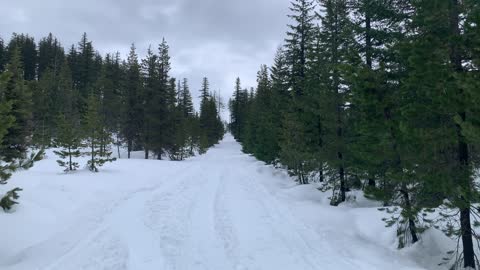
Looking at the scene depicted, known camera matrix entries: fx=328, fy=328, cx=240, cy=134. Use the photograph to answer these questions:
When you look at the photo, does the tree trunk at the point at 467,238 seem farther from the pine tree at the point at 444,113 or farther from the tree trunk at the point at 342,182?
the tree trunk at the point at 342,182

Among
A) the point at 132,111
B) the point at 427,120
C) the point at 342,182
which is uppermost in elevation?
the point at 132,111

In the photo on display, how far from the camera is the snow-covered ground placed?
6863 millimetres

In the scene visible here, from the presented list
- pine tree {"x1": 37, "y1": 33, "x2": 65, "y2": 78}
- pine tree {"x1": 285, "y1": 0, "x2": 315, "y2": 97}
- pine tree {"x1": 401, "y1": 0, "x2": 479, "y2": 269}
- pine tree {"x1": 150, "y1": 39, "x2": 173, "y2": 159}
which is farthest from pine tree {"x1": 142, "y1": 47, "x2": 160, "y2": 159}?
pine tree {"x1": 37, "y1": 33, "x2": 65, "y2": 78}

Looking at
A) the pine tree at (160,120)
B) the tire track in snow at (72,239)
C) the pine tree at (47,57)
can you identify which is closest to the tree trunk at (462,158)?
the tire track in snow at (72,239)

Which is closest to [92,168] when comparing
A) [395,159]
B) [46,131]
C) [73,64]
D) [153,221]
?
[153,221]

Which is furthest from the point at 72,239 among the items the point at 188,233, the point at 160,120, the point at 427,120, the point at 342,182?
the point at 160,120

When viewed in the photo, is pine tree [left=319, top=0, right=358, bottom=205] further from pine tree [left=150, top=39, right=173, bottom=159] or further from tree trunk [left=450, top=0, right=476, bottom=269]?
pine tree [left=150, top=39, right=173, bottom=159]

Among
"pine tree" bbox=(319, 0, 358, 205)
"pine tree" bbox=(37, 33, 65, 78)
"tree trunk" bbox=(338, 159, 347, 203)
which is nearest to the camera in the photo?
"pine tree" bbox=(319, 0, 358, 205)

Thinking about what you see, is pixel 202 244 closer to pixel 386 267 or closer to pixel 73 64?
pixel 386 267

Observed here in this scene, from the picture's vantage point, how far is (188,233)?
8.64 meters

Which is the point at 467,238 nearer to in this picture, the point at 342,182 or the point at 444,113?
the point at 444,113

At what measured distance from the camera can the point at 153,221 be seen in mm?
9766

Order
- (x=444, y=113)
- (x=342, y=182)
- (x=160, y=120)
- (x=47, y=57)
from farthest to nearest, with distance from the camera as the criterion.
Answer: (x=47, y=57) → (x=160, y=120) → (x=342, y=182) → (x=444, y=113)

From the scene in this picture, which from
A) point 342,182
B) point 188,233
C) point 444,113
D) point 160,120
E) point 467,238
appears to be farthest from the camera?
point 160,120
